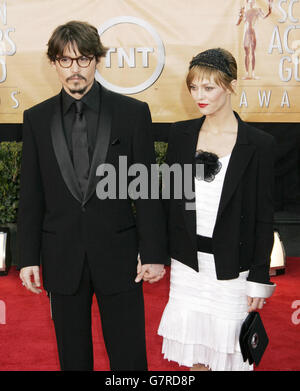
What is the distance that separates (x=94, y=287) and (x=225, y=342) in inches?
27.6

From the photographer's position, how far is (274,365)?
154 inches

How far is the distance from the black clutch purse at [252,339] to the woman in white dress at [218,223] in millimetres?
54

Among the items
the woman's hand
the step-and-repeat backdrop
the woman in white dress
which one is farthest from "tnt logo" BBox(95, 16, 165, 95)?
the woman's hand

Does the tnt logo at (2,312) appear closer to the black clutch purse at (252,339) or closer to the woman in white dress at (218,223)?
the woman in white dress at (218,223)

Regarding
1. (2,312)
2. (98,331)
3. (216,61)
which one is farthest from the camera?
(2,312)

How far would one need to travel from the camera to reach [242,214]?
8.68ft

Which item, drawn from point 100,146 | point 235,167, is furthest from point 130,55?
point 100,146

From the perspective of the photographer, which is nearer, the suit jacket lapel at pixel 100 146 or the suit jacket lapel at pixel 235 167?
the suit jacket lapel at pixel 100 146

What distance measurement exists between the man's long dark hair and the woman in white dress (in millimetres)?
522

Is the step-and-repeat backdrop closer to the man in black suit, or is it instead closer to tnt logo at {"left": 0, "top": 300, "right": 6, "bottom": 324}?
tnt logo at {"left": 0, "top": 300, "right": 6, "bottom": 324}

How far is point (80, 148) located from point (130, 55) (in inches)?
173

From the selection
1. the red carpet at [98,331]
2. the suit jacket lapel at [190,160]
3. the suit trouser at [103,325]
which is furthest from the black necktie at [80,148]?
the red carpet at [98,331]

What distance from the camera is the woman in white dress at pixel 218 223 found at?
2.60 meters

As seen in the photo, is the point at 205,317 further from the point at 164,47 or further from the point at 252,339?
the point at 164,47
